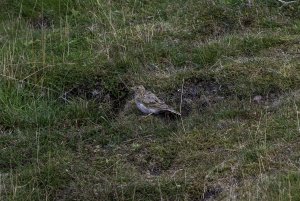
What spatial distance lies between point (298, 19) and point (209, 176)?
138 inches

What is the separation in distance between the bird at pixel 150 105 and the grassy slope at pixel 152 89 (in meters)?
0.10

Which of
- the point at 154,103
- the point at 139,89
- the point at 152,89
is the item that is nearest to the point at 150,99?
the point at 154,103

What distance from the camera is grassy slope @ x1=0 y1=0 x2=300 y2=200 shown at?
5.98 meters

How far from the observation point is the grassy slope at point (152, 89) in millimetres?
5984

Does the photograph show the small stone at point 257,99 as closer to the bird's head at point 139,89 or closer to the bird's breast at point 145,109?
the bird's breast at point 145,109

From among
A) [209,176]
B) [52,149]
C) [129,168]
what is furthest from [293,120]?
[52,149]

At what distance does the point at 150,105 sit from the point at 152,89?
0.50m

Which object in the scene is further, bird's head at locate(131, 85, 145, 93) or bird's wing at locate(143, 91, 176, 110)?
bird's head at locate(131, 85, 145, 93)

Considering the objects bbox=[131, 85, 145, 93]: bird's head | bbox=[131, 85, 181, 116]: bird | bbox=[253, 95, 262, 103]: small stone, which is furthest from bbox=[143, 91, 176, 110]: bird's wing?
bbox=[253, 95, 262, 103]: small stone

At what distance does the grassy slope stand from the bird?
0.10 m

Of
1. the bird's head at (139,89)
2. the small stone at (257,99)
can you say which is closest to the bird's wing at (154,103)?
the bird's head at (139,89)

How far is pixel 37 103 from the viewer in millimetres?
7539

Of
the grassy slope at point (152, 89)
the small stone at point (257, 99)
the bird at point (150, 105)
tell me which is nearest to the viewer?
the grassy slope at point (152, 89)

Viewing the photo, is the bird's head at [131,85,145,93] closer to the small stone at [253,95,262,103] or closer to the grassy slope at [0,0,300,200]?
the grassy slope at [0,0,300,200]
